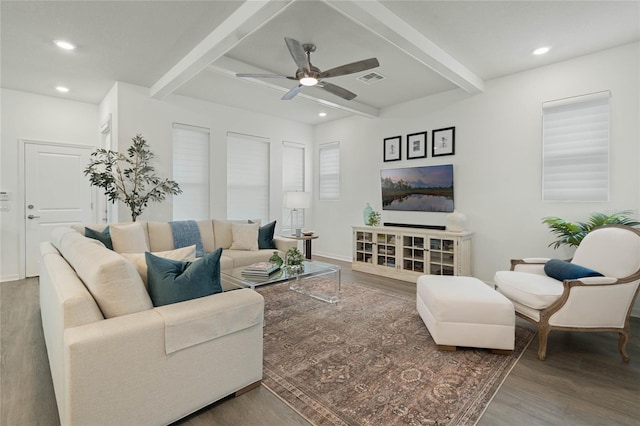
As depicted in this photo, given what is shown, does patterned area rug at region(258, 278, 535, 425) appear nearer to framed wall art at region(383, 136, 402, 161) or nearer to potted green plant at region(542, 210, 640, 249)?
potted green plant at region(542, 210, 640, 249)

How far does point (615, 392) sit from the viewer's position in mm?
1916

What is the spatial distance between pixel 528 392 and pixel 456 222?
2.59m

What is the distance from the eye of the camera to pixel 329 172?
6.46 m

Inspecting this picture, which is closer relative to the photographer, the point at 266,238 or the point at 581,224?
the point at 581,224

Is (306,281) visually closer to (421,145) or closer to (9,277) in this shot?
(421,145)

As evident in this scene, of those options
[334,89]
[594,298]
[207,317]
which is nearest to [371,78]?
[334,89]

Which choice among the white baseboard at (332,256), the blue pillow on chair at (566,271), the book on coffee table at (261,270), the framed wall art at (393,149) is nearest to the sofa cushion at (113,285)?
the book on coffee table at (261,270)

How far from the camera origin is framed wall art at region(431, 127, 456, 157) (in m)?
4.58

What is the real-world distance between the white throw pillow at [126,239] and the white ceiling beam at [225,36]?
186 centimetres

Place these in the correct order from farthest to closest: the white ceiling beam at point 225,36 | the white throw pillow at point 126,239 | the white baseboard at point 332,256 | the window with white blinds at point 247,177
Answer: the white baseboard at point 332,256, the window with white blinds at point 247,177, the white throw pillow at point 126,239, the white ceiling beam at point 225,36

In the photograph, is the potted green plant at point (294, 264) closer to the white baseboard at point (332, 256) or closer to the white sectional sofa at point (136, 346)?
the white sectional sofa at point (136, 346)

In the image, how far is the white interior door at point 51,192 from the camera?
4.64 meters

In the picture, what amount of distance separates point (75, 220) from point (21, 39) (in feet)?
9.27

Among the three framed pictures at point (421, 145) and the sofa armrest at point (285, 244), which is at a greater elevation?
the three framed pictures at point (421, 145)
